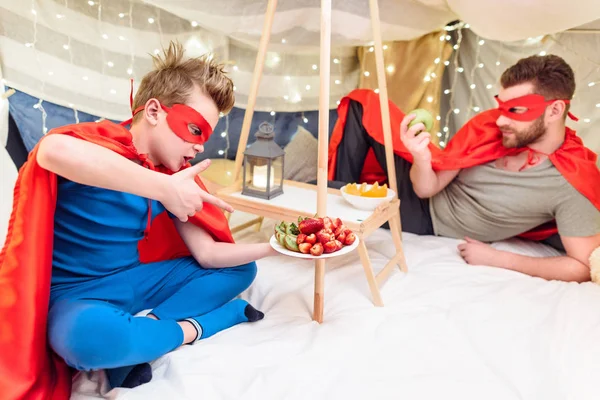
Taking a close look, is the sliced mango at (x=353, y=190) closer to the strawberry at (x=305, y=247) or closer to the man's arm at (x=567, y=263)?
the strawberry at (x=305, y=247)

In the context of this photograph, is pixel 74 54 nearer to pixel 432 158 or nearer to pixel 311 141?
pixel 311 141

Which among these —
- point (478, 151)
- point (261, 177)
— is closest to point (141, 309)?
point (261, 177)

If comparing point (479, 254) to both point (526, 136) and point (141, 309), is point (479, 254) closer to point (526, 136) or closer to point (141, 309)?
point (526, 136)

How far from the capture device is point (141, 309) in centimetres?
124

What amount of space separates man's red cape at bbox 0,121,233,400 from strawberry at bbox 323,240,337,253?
19.3 inches

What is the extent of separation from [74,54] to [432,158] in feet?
4.75

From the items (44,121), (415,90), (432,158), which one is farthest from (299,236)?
(415,90)

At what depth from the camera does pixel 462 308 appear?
139cm

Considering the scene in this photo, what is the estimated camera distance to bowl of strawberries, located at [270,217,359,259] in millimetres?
1072

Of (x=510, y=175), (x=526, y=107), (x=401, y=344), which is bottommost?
(x=401, y=344)

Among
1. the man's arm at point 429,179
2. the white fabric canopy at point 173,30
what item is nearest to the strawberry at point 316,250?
the man's arm at point 429,179

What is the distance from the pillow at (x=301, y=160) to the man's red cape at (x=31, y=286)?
3.91ft

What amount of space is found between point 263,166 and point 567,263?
3.53ft

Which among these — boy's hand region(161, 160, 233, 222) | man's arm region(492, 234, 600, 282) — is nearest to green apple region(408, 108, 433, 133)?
man's arm region(492, 234, 600, 282)
